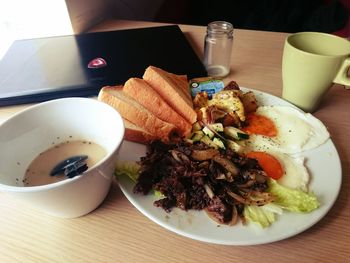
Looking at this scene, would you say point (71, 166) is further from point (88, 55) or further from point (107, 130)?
point (88, 55)

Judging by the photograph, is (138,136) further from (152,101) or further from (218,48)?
(218,48)

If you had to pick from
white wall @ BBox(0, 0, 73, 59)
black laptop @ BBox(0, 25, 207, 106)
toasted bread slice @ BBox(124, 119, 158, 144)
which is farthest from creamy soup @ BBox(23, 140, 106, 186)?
white wall @ BBox(0, 0, 73, 59)

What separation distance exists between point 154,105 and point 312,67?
470 millimetres

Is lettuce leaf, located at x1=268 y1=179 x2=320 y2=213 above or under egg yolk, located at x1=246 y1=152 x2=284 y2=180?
above

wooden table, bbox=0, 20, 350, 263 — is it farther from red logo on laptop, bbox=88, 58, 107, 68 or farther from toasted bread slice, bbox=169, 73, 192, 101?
red logo on laptop, bbox=88, 58, 107, 68

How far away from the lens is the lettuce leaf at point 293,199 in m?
0.59

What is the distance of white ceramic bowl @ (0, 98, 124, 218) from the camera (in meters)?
0.52

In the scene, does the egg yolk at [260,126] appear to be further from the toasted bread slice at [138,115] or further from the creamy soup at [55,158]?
the creamy soup at [55,158]

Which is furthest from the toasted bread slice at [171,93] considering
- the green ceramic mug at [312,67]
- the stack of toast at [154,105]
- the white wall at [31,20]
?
the white wall at [31,20]

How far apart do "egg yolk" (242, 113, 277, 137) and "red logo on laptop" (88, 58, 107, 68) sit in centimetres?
59

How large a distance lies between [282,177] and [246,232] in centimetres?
19

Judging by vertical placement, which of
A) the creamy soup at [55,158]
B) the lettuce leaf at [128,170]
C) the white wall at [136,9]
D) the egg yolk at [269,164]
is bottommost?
the white wall at [136,9]

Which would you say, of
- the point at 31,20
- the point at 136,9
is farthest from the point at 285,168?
the point at 136,9

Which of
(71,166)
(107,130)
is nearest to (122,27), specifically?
(107,130)
